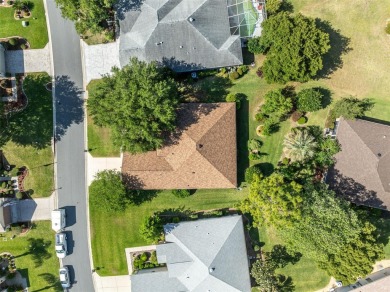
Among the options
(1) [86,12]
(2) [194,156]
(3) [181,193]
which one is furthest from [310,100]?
(1) [86,12]

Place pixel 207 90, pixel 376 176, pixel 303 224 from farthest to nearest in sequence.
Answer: pixel 207 90 < pixel 376 176 < pixel 303 224

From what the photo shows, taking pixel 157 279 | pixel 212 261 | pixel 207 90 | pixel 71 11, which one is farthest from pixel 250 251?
pixel 71 11

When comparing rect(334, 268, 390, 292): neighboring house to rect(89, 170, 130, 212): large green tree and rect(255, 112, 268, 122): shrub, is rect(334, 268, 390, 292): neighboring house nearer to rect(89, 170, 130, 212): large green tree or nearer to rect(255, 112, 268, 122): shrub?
rect(255, 112, 268, 122): shrub

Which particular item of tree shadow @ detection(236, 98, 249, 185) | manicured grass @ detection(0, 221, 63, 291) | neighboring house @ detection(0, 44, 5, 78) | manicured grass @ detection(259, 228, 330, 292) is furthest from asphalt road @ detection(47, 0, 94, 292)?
manicured grass @ detection(259, 228, 330, 292)

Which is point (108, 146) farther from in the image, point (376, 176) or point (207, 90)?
point (376, 176)

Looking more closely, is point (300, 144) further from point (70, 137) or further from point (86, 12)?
point (86, 12)

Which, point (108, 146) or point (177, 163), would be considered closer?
point (177, 163)

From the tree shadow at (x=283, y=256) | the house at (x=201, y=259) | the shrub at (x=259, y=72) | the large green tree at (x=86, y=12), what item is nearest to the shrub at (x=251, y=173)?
the house at (x=201, y=259)
